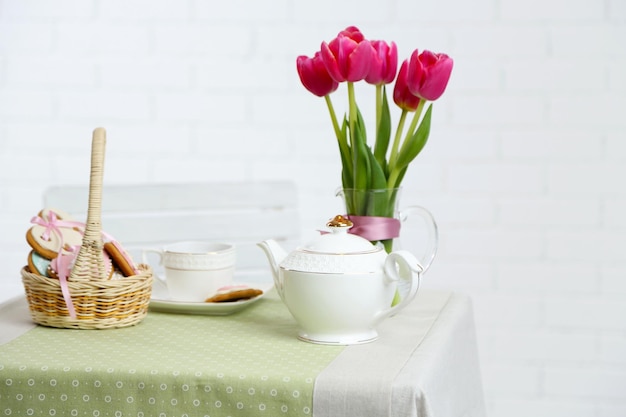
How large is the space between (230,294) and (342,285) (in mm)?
292

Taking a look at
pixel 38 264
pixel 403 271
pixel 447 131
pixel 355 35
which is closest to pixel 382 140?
pixel 355 35

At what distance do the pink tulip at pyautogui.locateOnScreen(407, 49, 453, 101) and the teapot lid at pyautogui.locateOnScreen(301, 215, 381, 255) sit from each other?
0.22 metres

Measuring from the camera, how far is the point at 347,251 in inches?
43.4

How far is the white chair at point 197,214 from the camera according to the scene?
1939 millimetres

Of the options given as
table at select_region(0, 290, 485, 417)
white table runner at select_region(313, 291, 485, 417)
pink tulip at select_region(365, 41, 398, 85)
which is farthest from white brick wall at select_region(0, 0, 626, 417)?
table at select_region(0, 290, 485, 417)

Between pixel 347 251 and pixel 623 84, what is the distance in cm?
128

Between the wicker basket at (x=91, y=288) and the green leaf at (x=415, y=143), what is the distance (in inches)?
16.6

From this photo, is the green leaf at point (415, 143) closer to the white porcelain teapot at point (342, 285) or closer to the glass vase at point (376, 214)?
the glass vase at point (376, 214)

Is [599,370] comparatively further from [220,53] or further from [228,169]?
[220,53]

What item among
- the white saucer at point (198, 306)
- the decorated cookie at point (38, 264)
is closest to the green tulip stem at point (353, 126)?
the white saucer at point (198, 306)

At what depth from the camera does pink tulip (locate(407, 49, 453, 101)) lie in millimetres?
1184

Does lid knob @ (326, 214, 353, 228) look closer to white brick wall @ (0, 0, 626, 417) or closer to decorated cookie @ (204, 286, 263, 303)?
decorated cookie @ (204, 286, 263, 303)

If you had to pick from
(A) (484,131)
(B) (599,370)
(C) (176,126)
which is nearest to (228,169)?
(C) (176,126)

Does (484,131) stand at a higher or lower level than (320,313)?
higher
